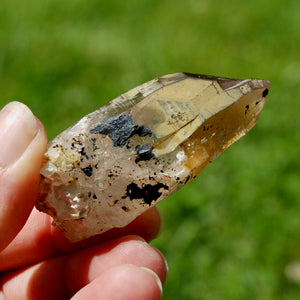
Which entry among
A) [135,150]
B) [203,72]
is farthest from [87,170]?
[203,72]

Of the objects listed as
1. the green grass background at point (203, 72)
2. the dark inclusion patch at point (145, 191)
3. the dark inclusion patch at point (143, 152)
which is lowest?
the green grass background at point (203, 72)

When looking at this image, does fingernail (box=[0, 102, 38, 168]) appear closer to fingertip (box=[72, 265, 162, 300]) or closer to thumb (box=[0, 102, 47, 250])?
thumb (box=[0, 102, 47, 250])

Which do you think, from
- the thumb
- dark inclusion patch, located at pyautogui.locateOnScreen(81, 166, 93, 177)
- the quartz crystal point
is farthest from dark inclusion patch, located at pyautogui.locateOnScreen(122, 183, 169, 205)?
the thumb

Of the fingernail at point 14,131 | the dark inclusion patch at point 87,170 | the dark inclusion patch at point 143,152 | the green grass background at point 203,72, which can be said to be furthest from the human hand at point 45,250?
the green grass background at point 203,72

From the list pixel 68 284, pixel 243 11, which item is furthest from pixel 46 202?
pixel 243 11

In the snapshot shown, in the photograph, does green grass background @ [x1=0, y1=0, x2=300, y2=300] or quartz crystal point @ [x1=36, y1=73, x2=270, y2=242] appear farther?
green grass background @ [x1=0, y1=0, x2=300, y2=300]

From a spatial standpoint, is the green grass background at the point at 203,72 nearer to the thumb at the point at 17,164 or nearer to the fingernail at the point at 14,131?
the thumb at the point at 17,164

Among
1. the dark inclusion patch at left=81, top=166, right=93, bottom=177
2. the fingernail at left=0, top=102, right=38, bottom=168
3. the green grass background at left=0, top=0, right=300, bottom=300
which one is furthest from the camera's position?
the green grass background at left=0, top=0, right=300, bottom=300

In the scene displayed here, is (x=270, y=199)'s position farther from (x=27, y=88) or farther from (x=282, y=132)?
(x=27, y=88)
